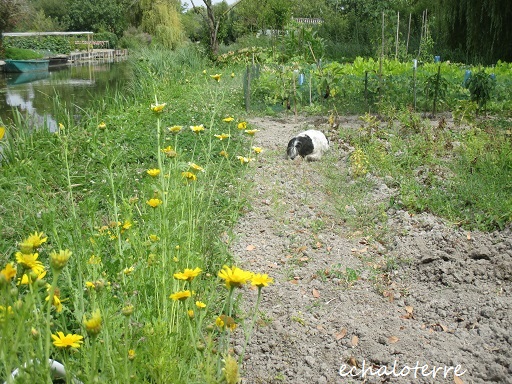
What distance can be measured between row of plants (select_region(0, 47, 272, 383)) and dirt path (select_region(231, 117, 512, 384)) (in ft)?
0.76

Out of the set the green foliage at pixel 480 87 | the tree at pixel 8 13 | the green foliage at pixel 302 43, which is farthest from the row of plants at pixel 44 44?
the green foliage at pixel 480 87

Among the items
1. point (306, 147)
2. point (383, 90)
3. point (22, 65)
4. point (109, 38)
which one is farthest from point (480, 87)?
point (109, 38)

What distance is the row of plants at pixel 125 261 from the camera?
1417 mm

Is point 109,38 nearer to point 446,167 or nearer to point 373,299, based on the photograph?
point 446,167

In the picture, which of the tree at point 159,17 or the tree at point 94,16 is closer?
the tree at point 159,17

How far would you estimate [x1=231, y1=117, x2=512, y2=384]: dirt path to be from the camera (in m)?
2.45

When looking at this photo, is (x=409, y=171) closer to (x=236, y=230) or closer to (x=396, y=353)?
(x=236, y=230)

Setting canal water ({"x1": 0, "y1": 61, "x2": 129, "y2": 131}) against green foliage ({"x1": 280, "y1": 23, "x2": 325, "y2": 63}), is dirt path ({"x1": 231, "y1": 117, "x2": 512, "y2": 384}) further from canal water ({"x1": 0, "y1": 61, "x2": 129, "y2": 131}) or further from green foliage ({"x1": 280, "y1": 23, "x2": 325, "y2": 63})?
canal water ({"x1": 0, "y1": 61, "x2": 129, "y2": 131})

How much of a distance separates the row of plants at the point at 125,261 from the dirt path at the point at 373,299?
9.2 inches

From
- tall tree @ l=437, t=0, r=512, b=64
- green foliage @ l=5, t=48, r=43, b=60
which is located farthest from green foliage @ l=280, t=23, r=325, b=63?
green foliage @ l=5, t=48, r=43, b=60

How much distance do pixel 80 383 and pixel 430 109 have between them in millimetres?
7689

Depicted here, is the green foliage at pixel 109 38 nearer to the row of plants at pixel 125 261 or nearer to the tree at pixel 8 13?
the tree at pixel 8 13

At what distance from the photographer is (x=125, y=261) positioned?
234 centimetres

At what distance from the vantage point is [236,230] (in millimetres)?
3957
